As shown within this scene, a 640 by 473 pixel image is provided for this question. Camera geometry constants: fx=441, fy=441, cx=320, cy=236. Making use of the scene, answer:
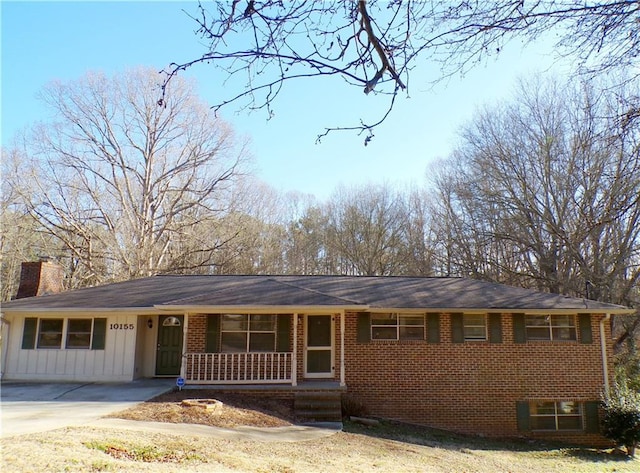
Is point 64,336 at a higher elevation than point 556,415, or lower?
higher

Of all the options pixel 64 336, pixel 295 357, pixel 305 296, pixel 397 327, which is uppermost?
pixel 305 296

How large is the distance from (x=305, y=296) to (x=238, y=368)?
267 cm

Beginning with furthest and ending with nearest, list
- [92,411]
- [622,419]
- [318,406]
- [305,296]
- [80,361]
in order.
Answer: [80,361], [305,296], [622,419], [318,406], [92,411]

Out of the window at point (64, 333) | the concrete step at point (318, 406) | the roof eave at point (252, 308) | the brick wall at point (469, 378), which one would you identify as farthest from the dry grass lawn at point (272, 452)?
the window at point (64, 333)

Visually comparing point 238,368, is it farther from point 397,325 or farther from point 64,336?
point 64,336

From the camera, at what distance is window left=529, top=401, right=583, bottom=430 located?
1253cm

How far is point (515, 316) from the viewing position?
504 inches

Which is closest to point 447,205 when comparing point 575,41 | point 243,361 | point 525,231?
point 525,231

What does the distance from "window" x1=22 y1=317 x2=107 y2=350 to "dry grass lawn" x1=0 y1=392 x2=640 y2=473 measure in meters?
4.14

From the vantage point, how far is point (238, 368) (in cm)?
1202

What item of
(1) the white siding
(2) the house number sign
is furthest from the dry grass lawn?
(2) the house number sign

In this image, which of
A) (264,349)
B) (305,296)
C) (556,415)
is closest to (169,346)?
(264,349)

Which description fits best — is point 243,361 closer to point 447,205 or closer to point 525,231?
point 525,231

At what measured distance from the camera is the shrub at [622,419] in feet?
37.0
